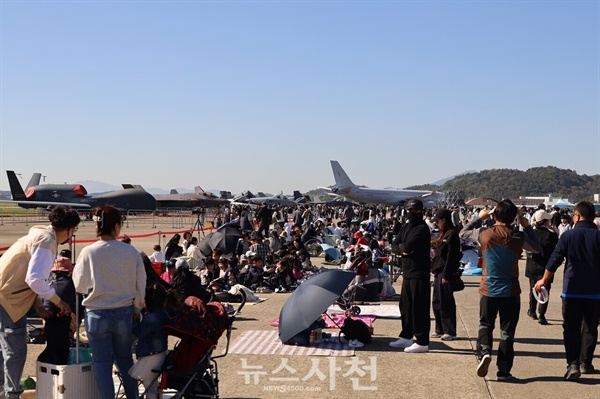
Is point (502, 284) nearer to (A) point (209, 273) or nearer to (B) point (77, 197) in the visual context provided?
(A) point (209, 273)

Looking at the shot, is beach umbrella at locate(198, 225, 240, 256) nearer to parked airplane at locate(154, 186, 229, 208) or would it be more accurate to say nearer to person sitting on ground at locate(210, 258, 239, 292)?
person sitting on ground at locate(210, 258, 239, 292)

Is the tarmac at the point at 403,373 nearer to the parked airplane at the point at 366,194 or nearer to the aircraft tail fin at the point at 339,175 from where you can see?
the parked airplane at the point at 366,194

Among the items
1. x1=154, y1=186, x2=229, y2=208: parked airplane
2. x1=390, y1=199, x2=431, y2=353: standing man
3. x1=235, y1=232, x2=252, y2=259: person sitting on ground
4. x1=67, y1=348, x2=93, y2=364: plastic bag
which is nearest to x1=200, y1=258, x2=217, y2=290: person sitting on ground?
x1=235, y1=232, x2=252, y2=259: person sitting on ground

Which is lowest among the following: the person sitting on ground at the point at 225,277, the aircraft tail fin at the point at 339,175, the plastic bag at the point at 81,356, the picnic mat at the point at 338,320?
the picnic mat at the point at 338,320

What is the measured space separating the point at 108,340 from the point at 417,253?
14.3ft

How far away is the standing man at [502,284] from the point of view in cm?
686

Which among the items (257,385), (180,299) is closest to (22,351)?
(180,299)

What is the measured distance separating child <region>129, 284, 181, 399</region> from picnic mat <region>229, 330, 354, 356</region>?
2689 mm

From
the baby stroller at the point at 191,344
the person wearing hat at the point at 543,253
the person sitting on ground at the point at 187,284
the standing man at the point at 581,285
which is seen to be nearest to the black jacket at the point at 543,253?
the person wearing hat at the point at 543,253

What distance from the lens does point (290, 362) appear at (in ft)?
24.6

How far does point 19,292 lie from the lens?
5.41 m

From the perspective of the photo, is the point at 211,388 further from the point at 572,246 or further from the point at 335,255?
the point at 335,255

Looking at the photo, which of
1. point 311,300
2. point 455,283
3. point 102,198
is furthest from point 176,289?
point 102,198

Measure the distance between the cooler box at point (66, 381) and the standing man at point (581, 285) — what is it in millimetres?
4709
